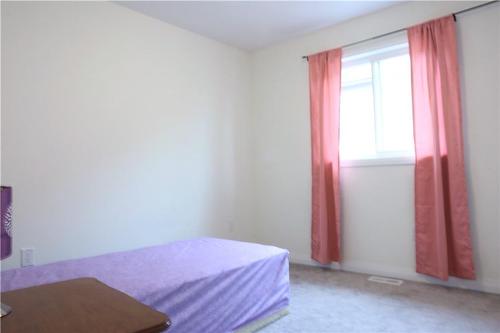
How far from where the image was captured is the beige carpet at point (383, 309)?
205 cm

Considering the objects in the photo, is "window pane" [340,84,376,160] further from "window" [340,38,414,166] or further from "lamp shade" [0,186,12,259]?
"lamp shade" [0,186,12,259]

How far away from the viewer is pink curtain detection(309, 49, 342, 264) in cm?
337

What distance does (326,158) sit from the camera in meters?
3.44

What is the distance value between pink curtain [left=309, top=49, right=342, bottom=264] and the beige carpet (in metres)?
0.48

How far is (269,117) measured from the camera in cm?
407

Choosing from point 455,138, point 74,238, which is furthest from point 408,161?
point 74,238

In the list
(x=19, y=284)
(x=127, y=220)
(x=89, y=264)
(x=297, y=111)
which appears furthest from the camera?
(x=297, y=111)

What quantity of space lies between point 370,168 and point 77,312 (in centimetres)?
298

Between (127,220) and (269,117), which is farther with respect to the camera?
(269,117)

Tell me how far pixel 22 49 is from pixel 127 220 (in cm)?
153

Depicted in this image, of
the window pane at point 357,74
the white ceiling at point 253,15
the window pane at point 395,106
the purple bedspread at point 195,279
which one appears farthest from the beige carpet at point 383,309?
the white ceiling at point 253,15

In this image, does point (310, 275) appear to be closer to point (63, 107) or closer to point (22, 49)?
point (63, 107)

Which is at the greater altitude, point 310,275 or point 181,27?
point 181,27

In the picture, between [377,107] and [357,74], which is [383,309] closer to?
[377,107]
